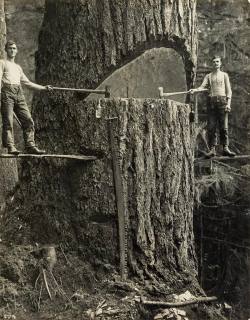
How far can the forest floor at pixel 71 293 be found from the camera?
521 centimetres

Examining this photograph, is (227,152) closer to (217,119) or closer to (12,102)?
(217,119)

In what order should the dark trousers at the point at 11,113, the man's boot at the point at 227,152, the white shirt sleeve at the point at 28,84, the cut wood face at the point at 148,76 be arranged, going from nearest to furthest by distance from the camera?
the dark trousers at the point at 11,113 → the white shirt sleeve at the point at 28,84 → the cut wood face at the point at 148,76 → the man's boot at the point at 227,152

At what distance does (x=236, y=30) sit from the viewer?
10.4m

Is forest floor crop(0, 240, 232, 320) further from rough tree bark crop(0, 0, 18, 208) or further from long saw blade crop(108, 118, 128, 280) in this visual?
rough tree bark crop(0, 0, 18, 208)

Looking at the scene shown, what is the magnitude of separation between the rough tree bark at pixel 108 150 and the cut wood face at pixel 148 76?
2.7 inches

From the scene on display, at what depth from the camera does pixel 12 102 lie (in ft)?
17.5

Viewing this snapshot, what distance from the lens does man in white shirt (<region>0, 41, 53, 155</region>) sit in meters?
5.30

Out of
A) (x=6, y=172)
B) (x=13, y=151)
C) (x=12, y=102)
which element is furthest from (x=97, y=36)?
(x=6, y=172)

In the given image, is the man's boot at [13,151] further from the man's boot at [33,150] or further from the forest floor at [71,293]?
the forest floor at [71,293]

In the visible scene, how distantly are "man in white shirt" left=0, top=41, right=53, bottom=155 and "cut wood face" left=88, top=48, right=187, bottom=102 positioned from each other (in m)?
0.56

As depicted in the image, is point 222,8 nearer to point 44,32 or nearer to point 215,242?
point 215,242

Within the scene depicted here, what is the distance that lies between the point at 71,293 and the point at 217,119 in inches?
84.1

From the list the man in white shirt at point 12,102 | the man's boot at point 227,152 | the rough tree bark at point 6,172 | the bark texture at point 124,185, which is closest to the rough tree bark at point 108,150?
the bark texture at point 124,185

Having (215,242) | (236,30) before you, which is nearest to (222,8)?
(236,30)
